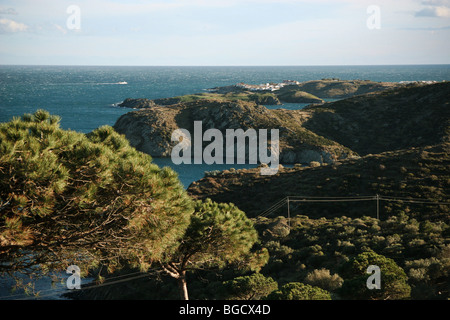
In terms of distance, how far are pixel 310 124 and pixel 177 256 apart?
79.7m

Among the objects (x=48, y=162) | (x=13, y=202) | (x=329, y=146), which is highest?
(x=48, y=162)

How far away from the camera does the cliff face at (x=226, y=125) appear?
75.1 meters

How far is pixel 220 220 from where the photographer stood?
40.9 feet

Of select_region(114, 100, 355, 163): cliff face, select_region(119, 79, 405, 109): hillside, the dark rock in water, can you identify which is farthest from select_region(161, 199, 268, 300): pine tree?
the dark rock in water

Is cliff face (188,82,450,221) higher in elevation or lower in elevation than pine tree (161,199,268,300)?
lower

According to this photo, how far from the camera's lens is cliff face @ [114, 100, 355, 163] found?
75062 millimetres

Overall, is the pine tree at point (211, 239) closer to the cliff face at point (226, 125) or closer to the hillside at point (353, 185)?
the hillside at point (353, 185)

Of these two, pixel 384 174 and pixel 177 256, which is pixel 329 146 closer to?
pixel 384 174

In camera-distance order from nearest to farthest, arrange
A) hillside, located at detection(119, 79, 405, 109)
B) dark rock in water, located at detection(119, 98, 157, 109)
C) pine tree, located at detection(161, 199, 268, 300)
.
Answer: pine tree, located at detection(161, 199, 268, 300), dark rock in water, located at detection(119, 98, 157, 109), hillside, located at detection(119, 79, 405, 109)

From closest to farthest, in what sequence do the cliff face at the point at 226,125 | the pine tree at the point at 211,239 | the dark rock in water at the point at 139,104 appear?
1. the pine tree at the point at 211,239
2. the cliff face at the point at 226,125
3. the dark rock in water at the point at 139,104

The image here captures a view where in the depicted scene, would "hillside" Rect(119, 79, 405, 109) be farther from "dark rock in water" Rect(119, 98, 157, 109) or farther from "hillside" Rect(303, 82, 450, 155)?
"hillside" Rect(303, 82, 450, 155)

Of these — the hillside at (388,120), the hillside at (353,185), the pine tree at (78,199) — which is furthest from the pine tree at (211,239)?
the hillside at (388,120)

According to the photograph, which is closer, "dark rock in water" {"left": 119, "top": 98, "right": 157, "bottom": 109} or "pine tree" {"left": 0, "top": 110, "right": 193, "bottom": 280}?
"pine tree" {"left": 0, "top": 110, "right": 193, "bottom": 280}
